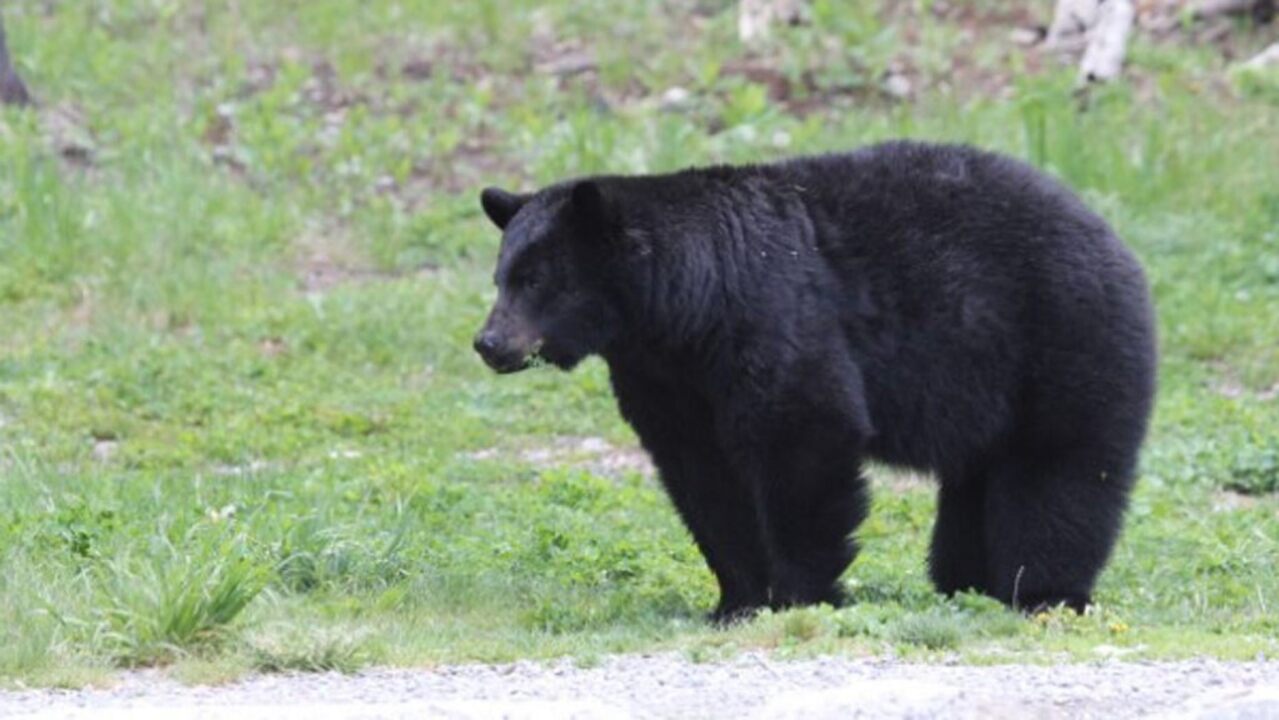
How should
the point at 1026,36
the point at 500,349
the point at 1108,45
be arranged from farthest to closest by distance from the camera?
the point at 1026,36 → the point at 1108,45 → the point at 500,349

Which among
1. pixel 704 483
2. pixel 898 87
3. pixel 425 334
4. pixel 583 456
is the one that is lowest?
pixel 583 456

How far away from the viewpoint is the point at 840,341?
830 centimetres

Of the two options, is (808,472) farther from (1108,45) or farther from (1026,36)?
(1026,36)

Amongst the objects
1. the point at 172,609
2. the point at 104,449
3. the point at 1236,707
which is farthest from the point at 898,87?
the point at 1236,707

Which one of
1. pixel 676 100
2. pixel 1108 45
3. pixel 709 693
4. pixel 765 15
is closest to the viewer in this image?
pixel 709 693

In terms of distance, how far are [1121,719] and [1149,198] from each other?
10624 millimetres

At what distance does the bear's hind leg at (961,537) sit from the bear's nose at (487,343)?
76.7 inches

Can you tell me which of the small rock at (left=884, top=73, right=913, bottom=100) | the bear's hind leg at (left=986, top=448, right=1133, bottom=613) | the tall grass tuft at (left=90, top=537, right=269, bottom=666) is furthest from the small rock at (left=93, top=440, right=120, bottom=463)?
the small rock at (left=884, top=73, right=913, bottom=100)

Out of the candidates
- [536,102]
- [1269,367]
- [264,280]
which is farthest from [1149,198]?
[264,280]

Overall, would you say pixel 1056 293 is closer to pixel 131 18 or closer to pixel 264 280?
pixel 264 280

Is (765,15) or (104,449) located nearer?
(104,449)

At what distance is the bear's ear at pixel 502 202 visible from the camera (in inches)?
332

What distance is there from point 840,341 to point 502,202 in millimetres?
1398

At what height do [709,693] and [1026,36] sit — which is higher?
[709,693]
